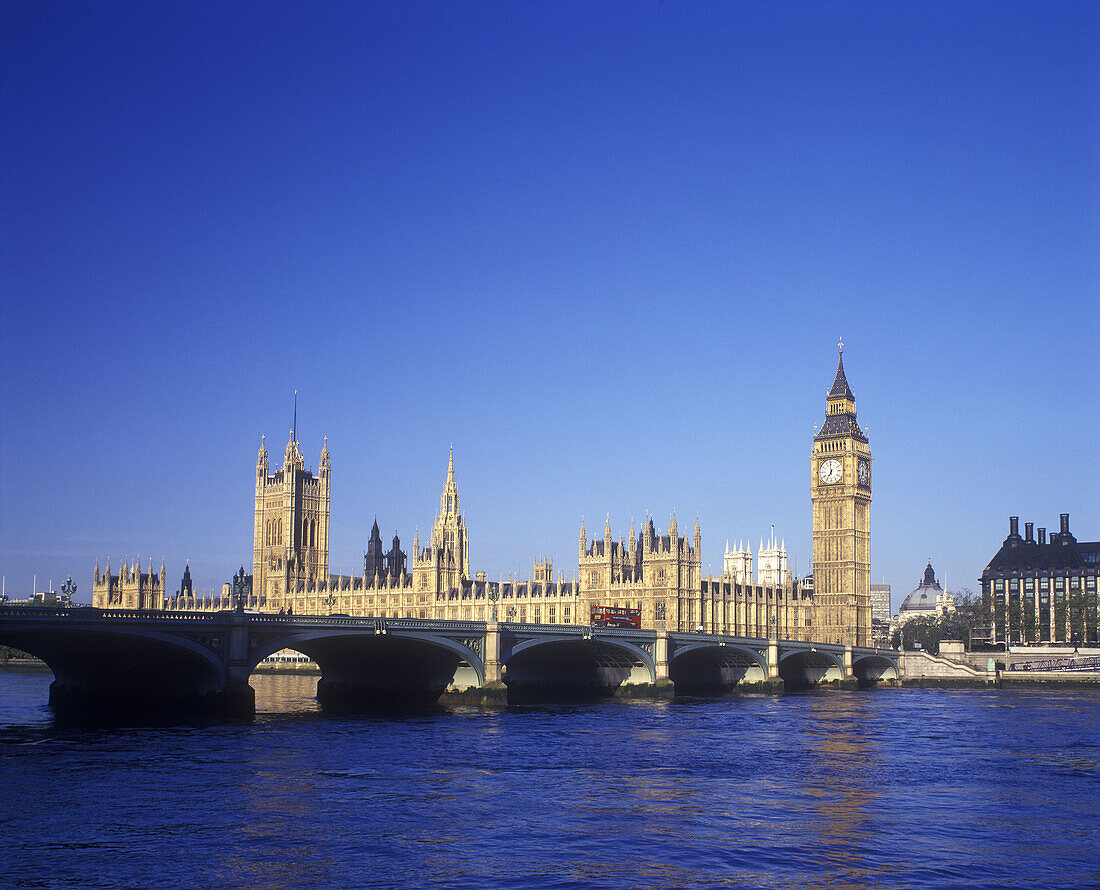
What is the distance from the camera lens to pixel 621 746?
59.0 meters

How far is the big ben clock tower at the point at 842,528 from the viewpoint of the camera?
539ft

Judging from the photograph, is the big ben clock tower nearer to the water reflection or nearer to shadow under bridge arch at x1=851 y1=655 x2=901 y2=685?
shadow under bridge arch at x1=851 y1=655 x2=901 y2=685

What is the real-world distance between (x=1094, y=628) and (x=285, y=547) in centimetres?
12134

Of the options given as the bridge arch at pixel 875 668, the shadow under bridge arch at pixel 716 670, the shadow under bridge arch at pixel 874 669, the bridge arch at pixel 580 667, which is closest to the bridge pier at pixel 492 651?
the bridge arch at pixel 580 667

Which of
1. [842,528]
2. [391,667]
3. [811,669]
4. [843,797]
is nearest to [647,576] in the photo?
[811,669]

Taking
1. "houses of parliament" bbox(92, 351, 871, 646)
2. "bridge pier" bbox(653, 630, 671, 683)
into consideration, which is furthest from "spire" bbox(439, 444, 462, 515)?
"bridge pier" bbox(653, 630, 671, 683)

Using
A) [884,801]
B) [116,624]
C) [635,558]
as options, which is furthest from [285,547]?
[884,801]

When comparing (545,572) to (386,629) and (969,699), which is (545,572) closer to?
(969,699)

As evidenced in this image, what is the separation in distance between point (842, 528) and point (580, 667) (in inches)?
2772

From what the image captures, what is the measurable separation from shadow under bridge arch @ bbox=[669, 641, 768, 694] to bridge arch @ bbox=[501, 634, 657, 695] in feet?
32.1

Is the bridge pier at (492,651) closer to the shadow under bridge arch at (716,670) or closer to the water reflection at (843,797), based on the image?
the water reflection at (843,797)

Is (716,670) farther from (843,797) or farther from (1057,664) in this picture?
(843,797)

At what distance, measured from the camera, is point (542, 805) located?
41.2 m

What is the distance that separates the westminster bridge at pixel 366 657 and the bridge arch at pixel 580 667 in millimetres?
118
